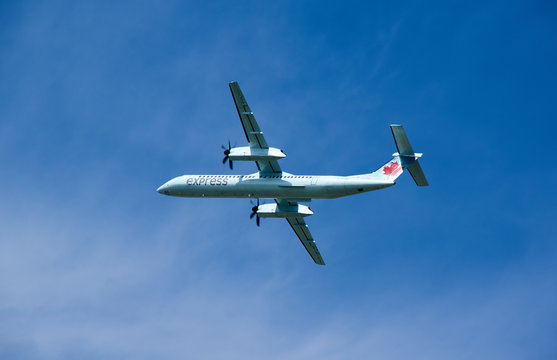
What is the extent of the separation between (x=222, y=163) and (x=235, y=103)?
17.3ft

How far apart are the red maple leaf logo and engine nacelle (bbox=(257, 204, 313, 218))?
8319 millimetres

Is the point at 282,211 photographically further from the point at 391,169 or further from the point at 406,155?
the point at 406,155

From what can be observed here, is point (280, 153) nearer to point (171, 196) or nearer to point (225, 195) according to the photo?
point (225, 195)

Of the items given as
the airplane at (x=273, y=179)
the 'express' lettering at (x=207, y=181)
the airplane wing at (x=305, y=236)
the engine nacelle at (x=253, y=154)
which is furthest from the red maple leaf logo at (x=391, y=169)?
the 'express' lettering at (x=207, y=181)

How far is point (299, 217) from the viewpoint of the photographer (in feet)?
217

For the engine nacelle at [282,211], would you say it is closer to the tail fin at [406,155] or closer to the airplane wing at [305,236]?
the airplane wing at [305,236]

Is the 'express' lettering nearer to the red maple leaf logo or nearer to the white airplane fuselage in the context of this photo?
the white airplane fuselage

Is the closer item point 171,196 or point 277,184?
point 277,184

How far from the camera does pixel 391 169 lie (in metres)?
59.4

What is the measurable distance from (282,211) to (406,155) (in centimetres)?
1149

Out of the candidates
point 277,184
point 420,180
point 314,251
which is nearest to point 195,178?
point 277,184

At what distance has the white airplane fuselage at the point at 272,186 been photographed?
5872 centimetres

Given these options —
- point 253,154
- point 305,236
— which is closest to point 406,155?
point 253,154

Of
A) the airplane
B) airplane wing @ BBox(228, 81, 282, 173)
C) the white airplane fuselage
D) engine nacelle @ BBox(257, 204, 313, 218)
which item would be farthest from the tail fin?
engine nacelle @ BBox(257, 204, 313, 218)
